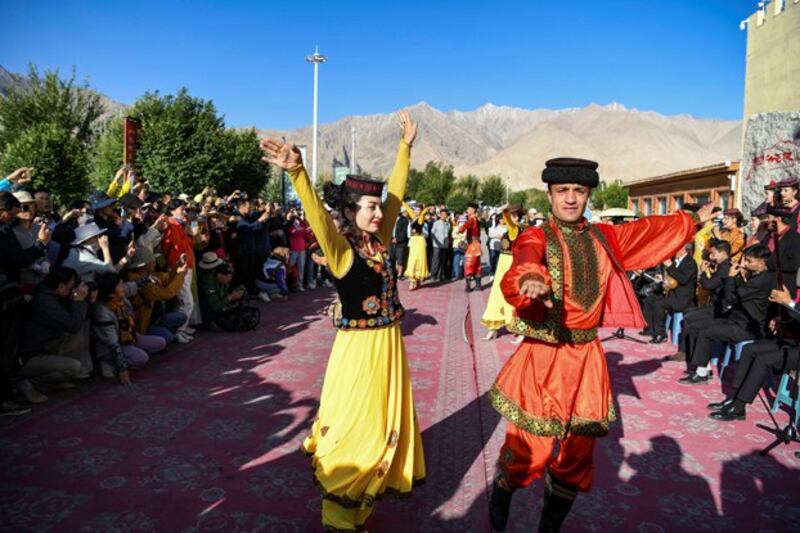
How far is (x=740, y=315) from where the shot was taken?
612 cm

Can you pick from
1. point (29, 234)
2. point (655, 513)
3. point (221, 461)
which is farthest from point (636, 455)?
point (29, 234)

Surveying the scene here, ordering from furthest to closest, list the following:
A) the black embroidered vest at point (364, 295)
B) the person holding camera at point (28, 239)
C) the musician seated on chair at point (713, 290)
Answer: the musician seated on chair at point (713, 290)
the person holding camera at point (28, 239)
the black embroidered vest at point (364, 295)

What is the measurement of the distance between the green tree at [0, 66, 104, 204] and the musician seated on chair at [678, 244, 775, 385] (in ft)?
68.8

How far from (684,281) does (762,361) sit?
8.87ft

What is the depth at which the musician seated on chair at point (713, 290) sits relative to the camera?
22.1 feet

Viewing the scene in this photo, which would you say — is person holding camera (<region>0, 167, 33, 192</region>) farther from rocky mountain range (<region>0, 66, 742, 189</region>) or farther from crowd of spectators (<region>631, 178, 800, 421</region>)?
rocky mountain range (<region>0, 66, 742, 189</region>)

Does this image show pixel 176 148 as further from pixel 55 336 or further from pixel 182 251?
pixel 55 336

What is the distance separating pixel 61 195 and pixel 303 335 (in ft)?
55.9

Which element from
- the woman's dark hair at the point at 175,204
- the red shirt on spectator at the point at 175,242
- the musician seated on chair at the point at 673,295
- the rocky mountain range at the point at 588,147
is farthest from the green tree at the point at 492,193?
the red shirt on spectator at the point at 175,242

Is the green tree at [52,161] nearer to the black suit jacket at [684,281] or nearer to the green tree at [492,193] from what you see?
the black suit jacket at [684,281]

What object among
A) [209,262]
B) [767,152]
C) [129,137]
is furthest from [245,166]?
[767,152]

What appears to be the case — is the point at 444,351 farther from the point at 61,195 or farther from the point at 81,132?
the point at 81,132

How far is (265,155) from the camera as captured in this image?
2631 millimetres

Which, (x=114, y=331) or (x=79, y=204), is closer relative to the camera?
(x=114, y=331)
